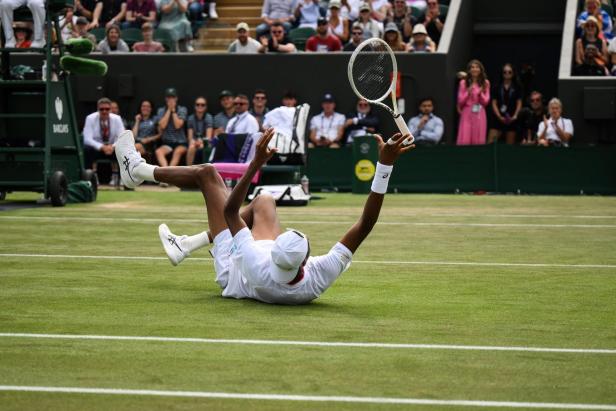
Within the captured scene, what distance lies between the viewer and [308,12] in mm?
26625

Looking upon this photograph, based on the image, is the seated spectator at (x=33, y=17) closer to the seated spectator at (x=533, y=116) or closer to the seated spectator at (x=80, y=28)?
the seated spectator at (x=80, y=28)

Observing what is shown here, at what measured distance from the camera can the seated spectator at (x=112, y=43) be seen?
2578cm

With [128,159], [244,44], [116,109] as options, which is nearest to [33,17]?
[116,109]

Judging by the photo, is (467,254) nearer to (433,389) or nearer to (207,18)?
(433,389)

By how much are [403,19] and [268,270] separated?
17929 millimetres

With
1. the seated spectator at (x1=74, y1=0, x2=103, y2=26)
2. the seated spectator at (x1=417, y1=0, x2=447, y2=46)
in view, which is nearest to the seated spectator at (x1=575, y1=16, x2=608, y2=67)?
the seated spectator at (x1=417, y1=0, x2=447, y2=46)

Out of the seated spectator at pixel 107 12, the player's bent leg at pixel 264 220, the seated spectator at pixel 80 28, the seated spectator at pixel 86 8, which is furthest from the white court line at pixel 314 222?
the seated spectator at pixel 86 8

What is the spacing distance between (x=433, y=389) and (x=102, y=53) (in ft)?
67.9

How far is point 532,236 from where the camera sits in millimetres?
14289

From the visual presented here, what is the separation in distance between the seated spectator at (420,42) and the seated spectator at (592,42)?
2.93m

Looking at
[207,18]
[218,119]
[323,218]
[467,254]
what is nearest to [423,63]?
[218,119]

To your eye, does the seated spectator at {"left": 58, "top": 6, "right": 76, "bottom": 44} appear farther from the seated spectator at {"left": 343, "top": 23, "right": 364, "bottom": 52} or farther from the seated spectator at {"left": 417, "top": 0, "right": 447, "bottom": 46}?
the seated spectator at {"left": 417, "top": 0, "right": 447, "bottom": 46}

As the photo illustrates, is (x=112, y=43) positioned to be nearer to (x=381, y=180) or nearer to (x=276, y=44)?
(x=276, y=44)

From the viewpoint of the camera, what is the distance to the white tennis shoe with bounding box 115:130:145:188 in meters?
10.3
